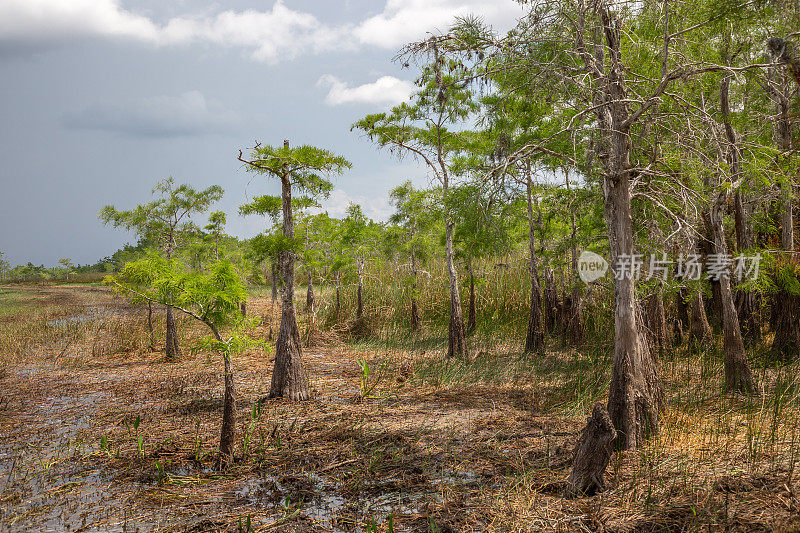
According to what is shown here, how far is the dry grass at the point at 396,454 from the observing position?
15.7 feet

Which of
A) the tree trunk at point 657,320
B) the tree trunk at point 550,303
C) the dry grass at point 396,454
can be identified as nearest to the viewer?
the dry grass at point 396,454

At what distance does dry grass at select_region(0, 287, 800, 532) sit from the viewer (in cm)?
480

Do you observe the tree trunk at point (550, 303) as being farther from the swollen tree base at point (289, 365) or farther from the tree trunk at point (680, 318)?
the swollen tree base at point (289, 365)

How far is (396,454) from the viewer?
21.2ft

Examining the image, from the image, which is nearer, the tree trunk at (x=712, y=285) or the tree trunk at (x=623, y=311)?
the tree trunk at (x=623, y=311)

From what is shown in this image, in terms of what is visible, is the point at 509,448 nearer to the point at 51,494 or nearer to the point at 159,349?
the point at 51,494

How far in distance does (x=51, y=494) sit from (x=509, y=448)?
5.24 m

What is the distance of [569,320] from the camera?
13.1 metres

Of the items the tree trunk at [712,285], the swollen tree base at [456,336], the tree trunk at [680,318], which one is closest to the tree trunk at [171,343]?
the swollen tree base at [456,336]

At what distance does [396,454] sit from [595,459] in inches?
95.8

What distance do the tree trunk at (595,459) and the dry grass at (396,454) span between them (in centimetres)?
17

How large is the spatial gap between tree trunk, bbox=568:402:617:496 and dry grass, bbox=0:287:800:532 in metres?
0.17

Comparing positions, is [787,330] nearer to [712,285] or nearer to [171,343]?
[712,285]

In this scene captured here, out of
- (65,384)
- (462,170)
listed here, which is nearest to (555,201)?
(462,170)
